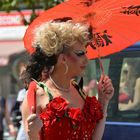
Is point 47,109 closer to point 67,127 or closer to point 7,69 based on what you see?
point 67,127

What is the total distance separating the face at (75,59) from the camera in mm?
3658

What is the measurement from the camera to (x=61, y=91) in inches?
145

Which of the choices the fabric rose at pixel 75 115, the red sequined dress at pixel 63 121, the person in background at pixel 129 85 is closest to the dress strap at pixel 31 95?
the red sequined dress at pixel 63 121

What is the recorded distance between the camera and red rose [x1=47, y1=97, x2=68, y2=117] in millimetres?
3539

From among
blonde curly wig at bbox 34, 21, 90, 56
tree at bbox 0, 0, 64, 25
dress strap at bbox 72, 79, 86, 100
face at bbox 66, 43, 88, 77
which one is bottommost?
dress strap at bbox 72, 79, 86, 100

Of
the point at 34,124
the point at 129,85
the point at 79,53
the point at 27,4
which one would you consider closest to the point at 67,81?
the point at 79,53

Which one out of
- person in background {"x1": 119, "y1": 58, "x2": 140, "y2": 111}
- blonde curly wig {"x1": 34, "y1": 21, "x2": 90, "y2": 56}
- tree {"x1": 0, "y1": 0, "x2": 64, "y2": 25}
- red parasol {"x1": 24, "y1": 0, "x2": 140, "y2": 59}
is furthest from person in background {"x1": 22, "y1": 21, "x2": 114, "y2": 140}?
tree {"x1": 0, "y1": 0, "x2": 64, "y2": 25}

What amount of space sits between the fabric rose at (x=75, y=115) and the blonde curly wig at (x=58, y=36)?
1.10 feet

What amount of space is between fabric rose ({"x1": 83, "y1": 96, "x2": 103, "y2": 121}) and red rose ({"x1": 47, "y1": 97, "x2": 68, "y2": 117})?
0.53 feet

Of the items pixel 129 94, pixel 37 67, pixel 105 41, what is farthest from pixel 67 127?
pixel 129 94

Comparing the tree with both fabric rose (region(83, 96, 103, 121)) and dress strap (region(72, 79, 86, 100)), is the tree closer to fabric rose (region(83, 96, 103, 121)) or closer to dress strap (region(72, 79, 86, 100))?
dress strap (region(72, 79, 86, 100))

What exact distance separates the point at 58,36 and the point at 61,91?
1.05 ft

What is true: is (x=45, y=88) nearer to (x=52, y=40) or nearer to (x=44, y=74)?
(x=44, y=74)

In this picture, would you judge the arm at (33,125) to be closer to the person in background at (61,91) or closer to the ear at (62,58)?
the person in background at (61,91)
